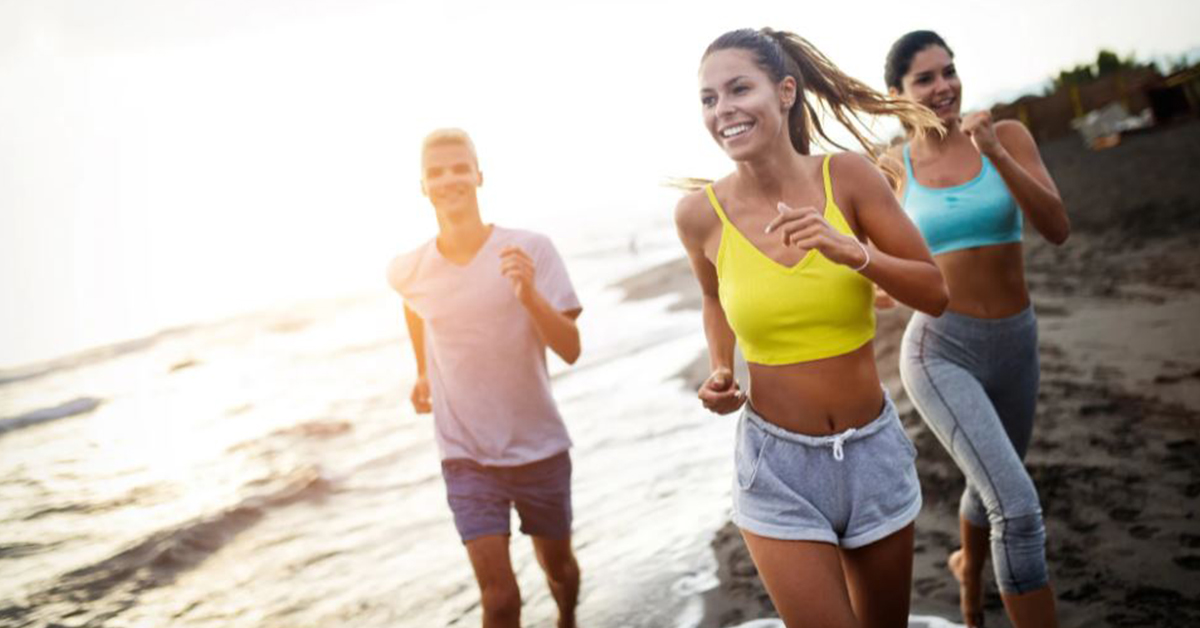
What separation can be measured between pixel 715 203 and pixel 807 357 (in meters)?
0.54

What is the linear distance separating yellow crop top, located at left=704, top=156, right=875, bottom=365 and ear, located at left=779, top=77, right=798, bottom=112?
272 millimetres

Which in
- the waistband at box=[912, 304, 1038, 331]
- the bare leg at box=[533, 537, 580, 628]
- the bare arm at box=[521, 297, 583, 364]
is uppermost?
the bare arm at box=[521, 297, 583, 364]

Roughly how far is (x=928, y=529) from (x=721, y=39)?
3.29 m

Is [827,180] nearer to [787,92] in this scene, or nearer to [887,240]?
[887,240]

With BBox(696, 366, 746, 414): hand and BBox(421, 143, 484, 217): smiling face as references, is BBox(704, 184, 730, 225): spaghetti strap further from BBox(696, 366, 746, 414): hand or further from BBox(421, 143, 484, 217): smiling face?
BBox(421, 143, 484, 217): smiling face

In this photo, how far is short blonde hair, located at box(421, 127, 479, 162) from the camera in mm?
3969

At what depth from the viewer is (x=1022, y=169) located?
126 inches

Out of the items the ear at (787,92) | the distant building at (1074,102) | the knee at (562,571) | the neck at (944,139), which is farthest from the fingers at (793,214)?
the distant building at (1074,102)

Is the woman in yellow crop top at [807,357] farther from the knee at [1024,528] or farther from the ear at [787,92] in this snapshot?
the knee at [1024,528]

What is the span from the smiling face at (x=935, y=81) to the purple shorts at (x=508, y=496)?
7.22 ft

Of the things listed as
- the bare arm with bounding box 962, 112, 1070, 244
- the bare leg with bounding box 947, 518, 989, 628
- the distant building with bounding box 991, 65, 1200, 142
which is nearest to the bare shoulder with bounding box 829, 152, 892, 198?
the bare arm with bounding box 962, 112, 1070, 244

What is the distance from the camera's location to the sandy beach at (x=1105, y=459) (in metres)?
3.65

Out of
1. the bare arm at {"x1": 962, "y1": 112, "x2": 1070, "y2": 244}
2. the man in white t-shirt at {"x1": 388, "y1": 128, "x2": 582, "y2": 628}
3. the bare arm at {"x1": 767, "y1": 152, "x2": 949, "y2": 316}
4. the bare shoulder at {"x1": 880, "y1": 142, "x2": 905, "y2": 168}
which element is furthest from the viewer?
the man in white t-shirt at {"x1": 388, "y1": 128, "x2": 582, "y2": 628}

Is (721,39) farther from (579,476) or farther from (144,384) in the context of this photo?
(144,384)
